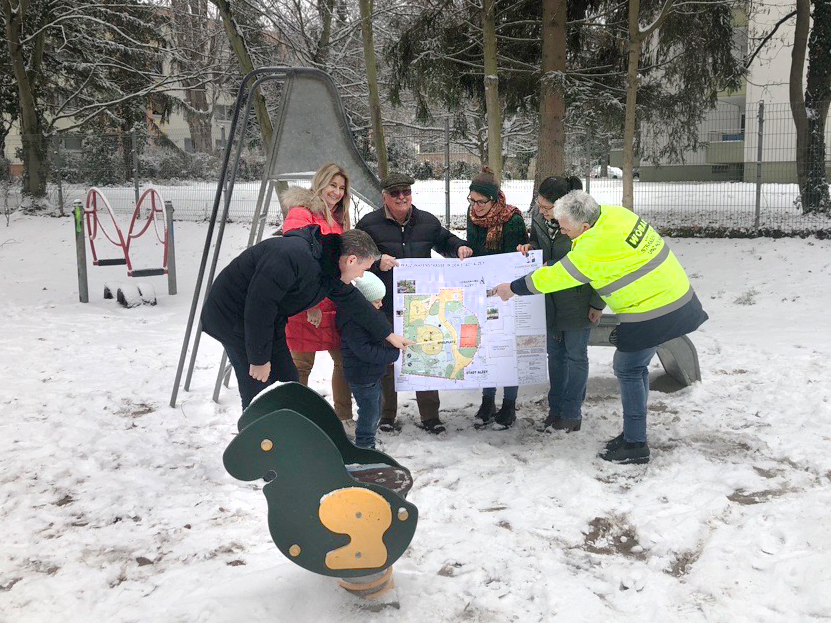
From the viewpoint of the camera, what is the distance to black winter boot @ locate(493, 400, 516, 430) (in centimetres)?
532

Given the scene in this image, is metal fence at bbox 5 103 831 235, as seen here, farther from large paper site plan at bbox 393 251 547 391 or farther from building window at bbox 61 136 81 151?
large paper site plan at bbox 393 251 547 391

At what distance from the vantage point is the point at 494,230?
5250mm

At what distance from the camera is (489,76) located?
1096cm

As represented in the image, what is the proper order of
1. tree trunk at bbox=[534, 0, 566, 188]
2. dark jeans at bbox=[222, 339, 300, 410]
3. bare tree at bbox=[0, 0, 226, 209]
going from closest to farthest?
dark jeans at bbox=[222, 339, 300, 410] → tree trunk at bbox=[534, 0, 566, 188] → bare tree at bbox=[0, 0, 226, 209]

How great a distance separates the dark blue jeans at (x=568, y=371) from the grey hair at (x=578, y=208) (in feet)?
3.08

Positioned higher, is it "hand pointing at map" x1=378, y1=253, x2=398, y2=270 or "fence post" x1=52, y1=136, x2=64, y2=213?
"fence post" x1=52, y1=136, x2=64, y2=213

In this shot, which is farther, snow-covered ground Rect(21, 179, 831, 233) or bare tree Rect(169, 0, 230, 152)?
bare tree Rect(169, 0, 230, 152)

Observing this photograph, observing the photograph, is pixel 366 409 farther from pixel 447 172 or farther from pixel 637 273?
pixel 447 172

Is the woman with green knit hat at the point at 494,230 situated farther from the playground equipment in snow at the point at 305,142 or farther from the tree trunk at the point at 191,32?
the tree trunk at the point at 191,32

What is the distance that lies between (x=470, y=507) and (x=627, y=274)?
5.23 ft

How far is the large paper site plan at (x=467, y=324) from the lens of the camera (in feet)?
16.7

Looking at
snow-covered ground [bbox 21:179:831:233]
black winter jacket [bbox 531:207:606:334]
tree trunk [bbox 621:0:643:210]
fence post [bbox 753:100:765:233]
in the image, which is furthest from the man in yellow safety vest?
snow-covered ground [bbox 21:179:831:233]

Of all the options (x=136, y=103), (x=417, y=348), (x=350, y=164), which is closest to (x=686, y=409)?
(x=417, y=348)

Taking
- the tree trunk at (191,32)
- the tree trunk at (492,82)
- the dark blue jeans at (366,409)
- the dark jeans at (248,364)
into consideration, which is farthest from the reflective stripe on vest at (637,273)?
the tree trunk at (191,32)
